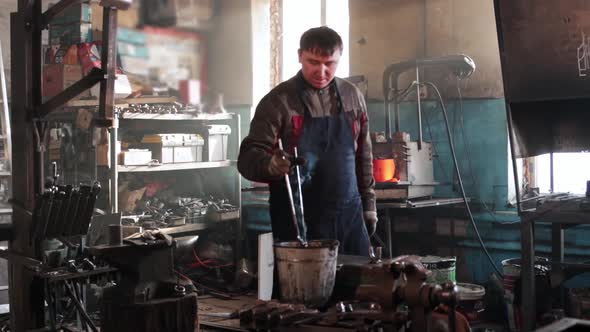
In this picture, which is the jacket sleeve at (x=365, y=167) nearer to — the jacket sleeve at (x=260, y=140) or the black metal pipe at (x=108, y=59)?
the jacket sleeve at (x=260, y=140)

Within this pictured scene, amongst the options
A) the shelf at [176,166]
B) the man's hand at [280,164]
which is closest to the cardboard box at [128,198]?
the shelf at [176,166]

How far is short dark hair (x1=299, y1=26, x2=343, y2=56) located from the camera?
2.61 metres

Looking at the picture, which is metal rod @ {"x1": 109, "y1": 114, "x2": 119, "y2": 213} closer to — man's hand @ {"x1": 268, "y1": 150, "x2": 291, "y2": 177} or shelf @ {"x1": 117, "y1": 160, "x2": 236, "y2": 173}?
shelf @ {"x1": 117, "y1": 160, "x2": 236, "y2": 173}

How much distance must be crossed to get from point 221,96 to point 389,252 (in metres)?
2.37

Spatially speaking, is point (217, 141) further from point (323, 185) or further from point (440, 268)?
point (323, 185)

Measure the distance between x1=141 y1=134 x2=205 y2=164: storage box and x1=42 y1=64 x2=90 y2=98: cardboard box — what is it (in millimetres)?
597

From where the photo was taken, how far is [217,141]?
19.3 feet

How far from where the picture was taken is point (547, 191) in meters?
4.32

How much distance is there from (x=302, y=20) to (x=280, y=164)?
3.95 metres

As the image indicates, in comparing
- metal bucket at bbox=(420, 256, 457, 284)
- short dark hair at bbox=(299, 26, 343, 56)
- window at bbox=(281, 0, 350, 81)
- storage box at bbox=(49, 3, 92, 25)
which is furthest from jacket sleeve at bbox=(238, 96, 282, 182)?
window at bbox=(281, 0, 350, 81)

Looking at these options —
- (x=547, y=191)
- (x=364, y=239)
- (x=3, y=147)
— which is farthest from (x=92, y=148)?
(x=547, y=191)

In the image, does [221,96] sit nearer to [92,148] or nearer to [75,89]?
[75,89]

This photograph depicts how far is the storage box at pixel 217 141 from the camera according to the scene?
579 cm

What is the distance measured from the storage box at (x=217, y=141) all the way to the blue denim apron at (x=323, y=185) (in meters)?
3.01
